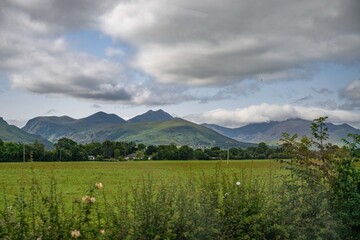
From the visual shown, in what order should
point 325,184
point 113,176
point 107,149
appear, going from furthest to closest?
1. point 107,149
2. point 113,176
3. point 325,184

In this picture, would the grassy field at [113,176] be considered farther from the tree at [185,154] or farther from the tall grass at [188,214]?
the tree at [185,154]

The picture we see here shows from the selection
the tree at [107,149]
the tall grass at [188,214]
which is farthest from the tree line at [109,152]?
the tall grass at [188,214]

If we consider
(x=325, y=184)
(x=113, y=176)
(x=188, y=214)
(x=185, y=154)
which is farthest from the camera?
(x=185, y=154)

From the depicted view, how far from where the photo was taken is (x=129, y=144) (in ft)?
486

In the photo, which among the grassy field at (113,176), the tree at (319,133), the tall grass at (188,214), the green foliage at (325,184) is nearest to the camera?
the tall grass at (188,214)

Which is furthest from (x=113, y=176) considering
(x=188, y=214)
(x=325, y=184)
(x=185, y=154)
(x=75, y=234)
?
(x=185, y=154)

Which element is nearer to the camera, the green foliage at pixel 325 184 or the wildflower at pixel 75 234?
the wildflower at pixel 75 234

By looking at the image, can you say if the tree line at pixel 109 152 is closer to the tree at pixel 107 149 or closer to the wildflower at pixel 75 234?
the tree at pixel 107 149

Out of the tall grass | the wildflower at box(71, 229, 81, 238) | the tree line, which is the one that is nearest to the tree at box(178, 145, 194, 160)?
the tree line

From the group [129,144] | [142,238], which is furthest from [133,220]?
[129,144]

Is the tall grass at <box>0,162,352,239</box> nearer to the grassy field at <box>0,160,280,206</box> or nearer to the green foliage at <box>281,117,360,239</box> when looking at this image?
the green foliage at <box>281,117,360,239</box>

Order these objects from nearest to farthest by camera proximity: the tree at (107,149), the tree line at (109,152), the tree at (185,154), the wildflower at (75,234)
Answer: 1. the wildflower at (75,234)
2. the tree line at (109,152)
3. the tree at (185,154)
4. the tree at (107,149)

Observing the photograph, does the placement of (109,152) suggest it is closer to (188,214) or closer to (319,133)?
(319,133)

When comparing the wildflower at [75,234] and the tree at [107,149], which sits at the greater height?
the tree at [107,149]
